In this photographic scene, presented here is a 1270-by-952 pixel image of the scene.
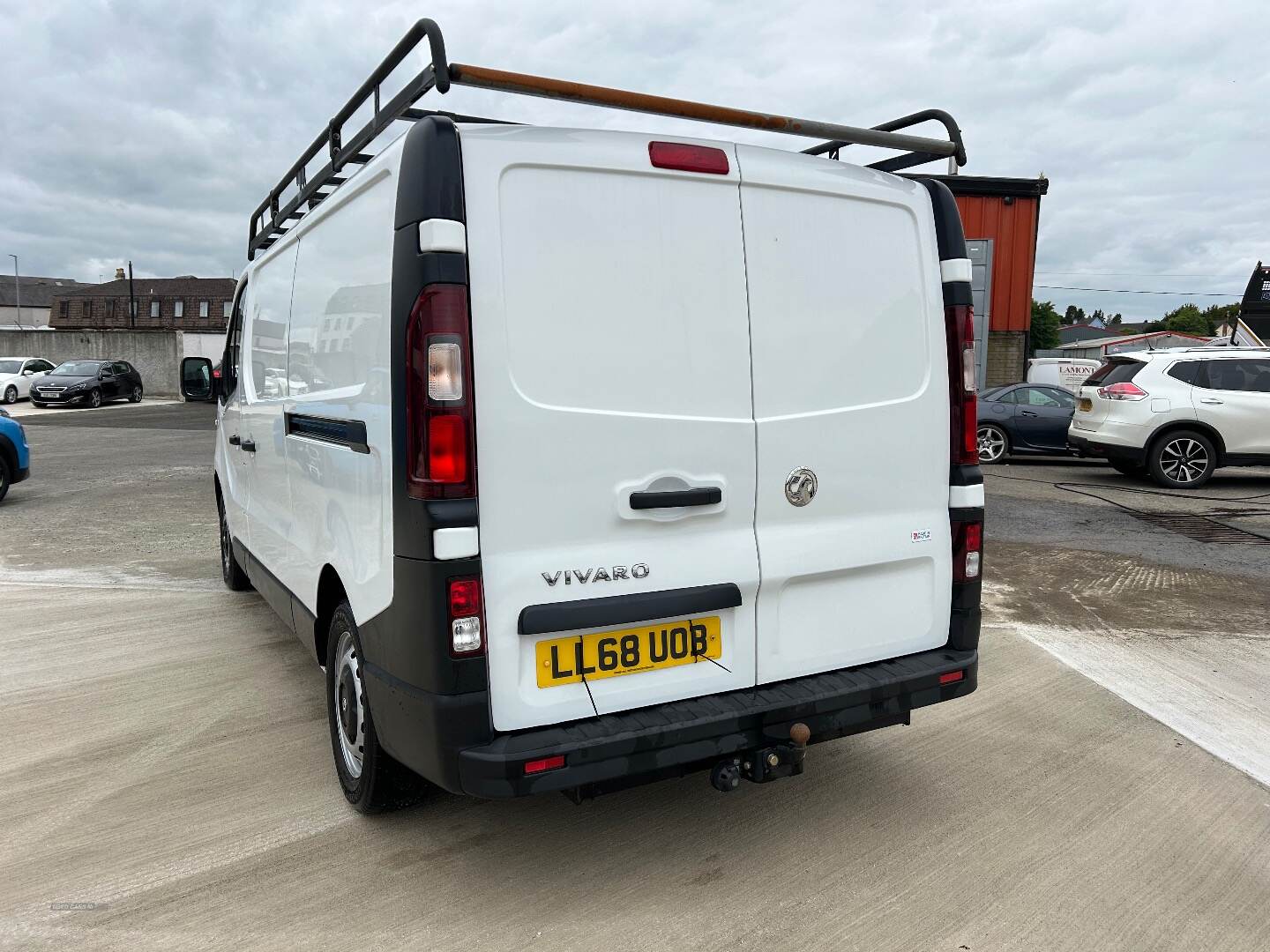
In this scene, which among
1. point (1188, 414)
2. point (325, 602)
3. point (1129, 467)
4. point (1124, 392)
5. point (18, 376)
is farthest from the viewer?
point (18, 376)

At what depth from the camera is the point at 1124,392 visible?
1196 cm

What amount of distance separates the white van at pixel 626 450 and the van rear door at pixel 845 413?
11mm

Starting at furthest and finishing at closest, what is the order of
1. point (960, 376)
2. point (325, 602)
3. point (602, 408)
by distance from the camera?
point (325, 602), point (960, 376), point (602, 408)

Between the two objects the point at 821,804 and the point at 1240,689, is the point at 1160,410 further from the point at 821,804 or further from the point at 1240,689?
the point at 821,804

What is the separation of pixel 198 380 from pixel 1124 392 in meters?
10.6

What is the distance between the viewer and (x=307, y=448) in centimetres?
368

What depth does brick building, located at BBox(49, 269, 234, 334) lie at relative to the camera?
75.8 m

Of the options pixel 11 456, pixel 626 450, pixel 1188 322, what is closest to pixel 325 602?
pixel 626 450

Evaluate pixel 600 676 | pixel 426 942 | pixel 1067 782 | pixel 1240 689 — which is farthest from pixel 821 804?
pixel 1240 689

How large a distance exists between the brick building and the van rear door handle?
7992cm

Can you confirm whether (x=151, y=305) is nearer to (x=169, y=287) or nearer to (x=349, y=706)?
(x=169, y=287)

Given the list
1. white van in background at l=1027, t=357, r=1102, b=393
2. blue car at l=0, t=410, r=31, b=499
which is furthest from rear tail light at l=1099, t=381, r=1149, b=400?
white van in background at l=1027, t=357, r=1102, b=393

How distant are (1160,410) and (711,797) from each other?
34.2ft

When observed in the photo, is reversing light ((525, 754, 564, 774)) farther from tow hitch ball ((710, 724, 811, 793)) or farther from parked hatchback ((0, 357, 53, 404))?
parked hatchback ((0, 357, 53, 404))
